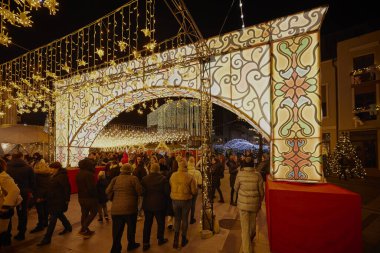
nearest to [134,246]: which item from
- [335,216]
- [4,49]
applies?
[335,216]

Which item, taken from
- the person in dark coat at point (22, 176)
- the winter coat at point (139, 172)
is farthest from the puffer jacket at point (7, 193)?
the winter coat at point (139, 172)

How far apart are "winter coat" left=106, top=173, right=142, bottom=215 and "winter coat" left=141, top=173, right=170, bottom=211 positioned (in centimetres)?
28

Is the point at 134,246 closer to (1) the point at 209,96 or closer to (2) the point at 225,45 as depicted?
(1) the point at 209,96

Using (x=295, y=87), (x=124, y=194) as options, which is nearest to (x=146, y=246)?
(x=124, y=194)

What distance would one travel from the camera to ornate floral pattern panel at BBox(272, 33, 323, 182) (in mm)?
4730

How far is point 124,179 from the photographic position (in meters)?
4.47

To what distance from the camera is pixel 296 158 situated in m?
4.88

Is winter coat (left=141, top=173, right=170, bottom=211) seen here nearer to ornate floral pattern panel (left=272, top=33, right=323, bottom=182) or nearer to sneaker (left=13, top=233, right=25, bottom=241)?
ornate floral pattern panel (left=272, top=33, right=323, bottom=182)

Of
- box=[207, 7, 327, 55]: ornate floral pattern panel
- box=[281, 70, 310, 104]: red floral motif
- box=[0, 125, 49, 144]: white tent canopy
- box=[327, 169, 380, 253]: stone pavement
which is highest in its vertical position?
box=[207, 7, 327, 55]: ornate floral pattern panel

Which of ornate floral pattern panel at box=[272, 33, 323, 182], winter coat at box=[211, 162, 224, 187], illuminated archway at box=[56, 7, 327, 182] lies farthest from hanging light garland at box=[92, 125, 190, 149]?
ornate floral pattern panel at box=[272, 33, 323, 182]

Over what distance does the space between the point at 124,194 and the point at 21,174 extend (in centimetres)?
291

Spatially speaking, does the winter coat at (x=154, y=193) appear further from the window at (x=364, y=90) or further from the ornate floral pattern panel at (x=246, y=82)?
the window at (x=364, y=90)

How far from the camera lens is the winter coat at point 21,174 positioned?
220 inches

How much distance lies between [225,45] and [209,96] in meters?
1.35
